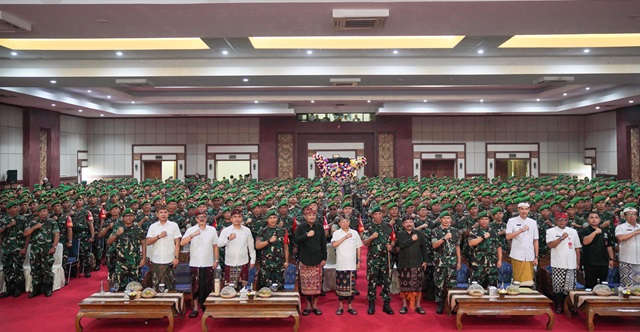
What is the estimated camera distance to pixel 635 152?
872 inches

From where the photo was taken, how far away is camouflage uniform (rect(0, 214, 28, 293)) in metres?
8.58

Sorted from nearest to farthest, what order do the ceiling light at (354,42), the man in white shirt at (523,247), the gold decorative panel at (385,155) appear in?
the man in white shirt at (523,247), the ceiling light at (354,42), the gold decorative panel at (385,155)

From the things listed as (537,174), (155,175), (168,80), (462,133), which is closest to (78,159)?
(155,175)

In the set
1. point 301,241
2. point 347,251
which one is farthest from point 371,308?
point 301,241

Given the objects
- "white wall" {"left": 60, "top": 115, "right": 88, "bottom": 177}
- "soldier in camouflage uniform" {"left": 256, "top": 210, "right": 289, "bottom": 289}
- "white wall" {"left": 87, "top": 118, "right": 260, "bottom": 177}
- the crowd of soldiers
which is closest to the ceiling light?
the crowd of soldiers

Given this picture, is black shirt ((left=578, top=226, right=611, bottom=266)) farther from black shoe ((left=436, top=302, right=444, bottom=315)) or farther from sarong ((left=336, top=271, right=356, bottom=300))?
sarong ((left=336, top=271, right=356, bottom=300))

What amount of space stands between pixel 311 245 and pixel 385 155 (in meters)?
19.8

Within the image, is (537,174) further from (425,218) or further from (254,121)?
(425,218)

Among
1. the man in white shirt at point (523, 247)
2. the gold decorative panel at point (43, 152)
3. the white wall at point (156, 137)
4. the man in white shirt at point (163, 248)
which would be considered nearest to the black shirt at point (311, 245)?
the man in white shirt at point (163, 248)

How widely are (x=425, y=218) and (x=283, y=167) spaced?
61.8 ft

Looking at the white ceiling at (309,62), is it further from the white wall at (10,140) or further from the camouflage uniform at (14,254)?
the camouflage uniform at (14,254)

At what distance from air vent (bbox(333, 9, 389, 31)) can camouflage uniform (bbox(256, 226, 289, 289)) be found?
11.1 ft

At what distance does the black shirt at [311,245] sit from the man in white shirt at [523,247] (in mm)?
3046

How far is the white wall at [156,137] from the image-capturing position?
89.0 ft
